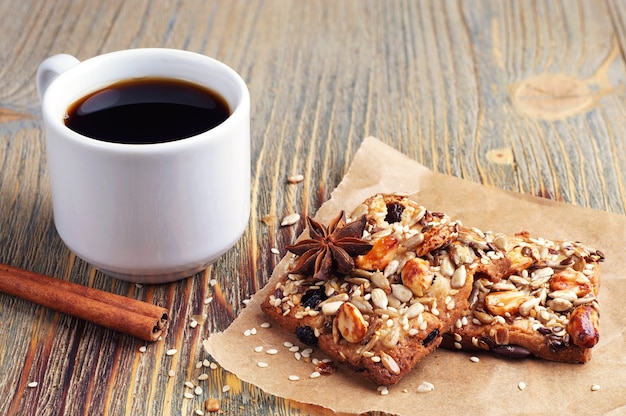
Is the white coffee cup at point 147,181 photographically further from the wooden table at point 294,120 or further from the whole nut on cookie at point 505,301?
the whole nut on cookie at point 505,301

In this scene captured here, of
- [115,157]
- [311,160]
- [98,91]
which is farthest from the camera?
[311,160]

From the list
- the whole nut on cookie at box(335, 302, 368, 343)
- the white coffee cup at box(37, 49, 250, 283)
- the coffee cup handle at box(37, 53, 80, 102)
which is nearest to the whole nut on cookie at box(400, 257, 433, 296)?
the whole nut on cookie at box(335, 302, 368, 343)

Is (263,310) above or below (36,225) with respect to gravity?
above

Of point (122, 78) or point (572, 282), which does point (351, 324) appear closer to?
point (572, 282)

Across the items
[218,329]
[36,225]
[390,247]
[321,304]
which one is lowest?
[36,225]

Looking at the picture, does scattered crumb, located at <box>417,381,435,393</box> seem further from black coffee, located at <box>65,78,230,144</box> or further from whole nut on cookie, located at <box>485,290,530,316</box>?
black coffee, located at <box>65,78,230,144</box>

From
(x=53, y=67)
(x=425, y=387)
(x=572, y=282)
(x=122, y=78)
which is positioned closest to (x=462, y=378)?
(x=425, y=387)

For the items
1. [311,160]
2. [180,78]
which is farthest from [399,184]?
[180,78]

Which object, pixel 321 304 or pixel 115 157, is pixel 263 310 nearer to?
pixel 321 304
